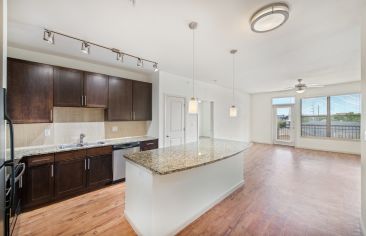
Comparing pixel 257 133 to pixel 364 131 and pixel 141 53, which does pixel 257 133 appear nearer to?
pixel 364 131

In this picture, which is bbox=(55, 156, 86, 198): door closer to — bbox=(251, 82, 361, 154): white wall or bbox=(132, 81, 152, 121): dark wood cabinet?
bbox=(132, 81, 152, 121): dark wood cabinet

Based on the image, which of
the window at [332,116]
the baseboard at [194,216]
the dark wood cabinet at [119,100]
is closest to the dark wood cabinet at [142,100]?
the dark wood cabinet at [119,100]

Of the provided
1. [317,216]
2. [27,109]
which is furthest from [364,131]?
[27,109]

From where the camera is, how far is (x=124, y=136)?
4.18 meters

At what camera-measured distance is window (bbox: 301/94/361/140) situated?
19.3 ft

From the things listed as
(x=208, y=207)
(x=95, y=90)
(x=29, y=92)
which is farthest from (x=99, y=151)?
(x=208, y=207)

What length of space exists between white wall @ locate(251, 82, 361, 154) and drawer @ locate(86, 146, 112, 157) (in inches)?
297

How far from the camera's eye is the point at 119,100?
149 inches

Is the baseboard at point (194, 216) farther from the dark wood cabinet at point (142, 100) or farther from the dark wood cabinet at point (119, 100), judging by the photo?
the dark wood cabinet at point (142, 100)

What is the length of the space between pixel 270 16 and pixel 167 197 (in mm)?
2450

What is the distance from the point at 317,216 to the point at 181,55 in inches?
140

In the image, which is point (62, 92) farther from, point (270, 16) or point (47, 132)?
point (270, 16)

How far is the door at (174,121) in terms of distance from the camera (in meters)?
4.43

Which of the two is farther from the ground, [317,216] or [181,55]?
[181,55]
